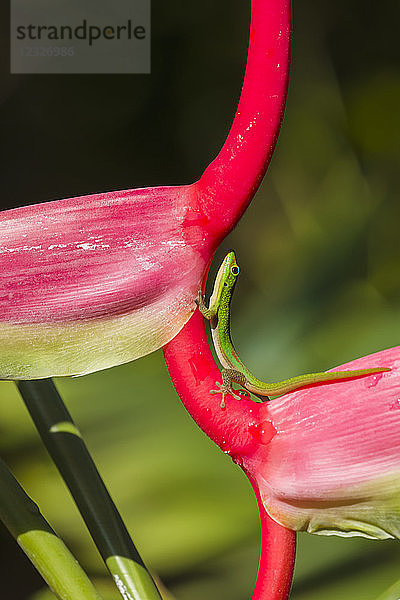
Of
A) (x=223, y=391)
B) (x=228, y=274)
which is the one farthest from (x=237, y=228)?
(x=223, y=391)

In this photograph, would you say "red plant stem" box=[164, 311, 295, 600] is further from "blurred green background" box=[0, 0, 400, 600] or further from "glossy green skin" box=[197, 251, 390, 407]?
"blurred green background" box=[0, 0, 400, 600]

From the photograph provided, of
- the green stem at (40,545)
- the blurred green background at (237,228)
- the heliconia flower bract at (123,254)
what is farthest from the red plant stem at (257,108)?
the blurred green background at (237,228)

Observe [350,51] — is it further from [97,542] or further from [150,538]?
[97,542]

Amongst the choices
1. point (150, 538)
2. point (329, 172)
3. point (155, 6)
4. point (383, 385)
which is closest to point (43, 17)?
point (155, 6)

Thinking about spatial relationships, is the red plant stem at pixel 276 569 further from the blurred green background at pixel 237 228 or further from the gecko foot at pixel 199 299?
the blurred green background at pixel 237 228

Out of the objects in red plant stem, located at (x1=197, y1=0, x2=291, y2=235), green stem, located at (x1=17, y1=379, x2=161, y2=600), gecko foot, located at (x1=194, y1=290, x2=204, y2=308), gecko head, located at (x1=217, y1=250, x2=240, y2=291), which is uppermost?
red plant stem, located at (x1=197, y1=0, x2=291, y2=235)

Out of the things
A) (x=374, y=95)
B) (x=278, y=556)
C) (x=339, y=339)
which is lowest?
(x=339, y=339)

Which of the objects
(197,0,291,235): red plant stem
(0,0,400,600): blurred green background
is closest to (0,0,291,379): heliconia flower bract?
(197,0,291,235): red plant stem
